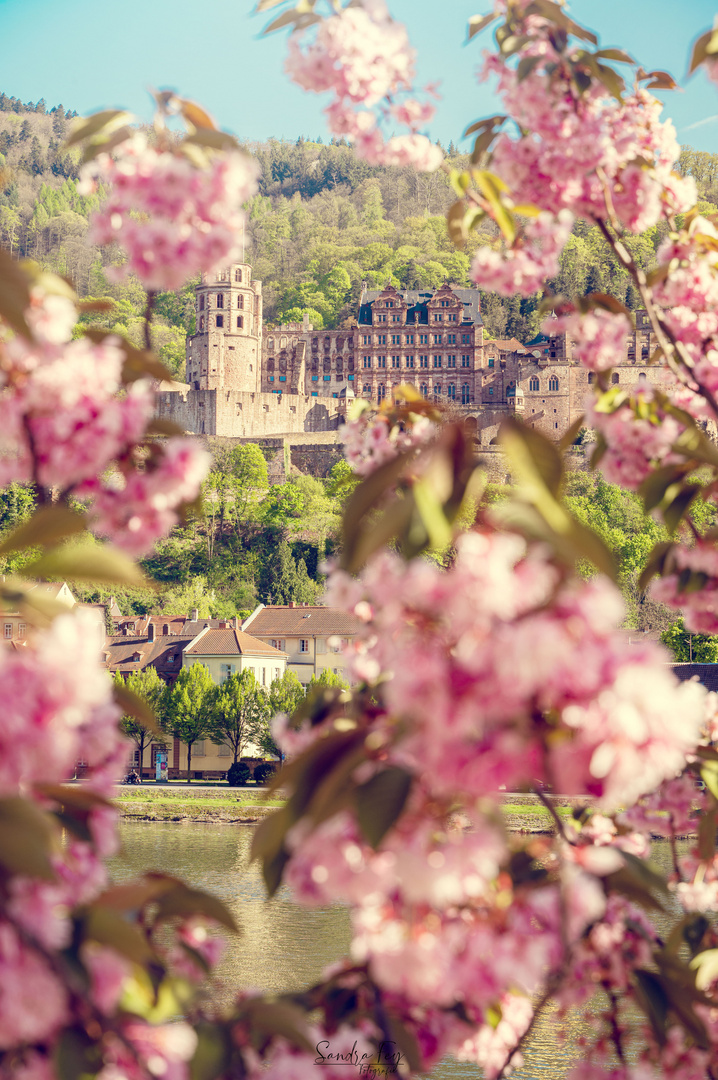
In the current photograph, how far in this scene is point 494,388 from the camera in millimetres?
106188

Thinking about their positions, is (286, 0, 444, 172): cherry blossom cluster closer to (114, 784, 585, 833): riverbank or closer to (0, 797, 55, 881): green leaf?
(0, 797, 55, 881): green leaf

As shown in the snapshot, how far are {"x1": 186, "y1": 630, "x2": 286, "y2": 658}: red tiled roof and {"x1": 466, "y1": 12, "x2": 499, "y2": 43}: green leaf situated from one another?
6180 centimetres

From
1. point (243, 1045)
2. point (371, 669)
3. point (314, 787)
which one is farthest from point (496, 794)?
point (371, 669)

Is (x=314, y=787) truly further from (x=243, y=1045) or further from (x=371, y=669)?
(x=371, y=669)

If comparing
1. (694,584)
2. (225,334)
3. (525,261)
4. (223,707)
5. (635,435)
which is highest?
(225,334)

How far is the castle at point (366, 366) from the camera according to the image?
102188mm

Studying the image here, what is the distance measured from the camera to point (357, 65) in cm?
369

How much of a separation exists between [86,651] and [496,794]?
2.11 ft

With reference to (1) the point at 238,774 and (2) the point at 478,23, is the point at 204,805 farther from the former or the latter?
(2) the point at 478,23

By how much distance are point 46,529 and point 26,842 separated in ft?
2.29

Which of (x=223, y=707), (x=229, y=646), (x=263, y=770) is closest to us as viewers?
(x=263, y=770)

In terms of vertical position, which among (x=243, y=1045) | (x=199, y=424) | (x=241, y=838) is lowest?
(x=241, y=838)

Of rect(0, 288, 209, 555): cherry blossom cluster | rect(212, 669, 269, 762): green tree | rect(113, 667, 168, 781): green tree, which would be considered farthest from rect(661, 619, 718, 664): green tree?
rect(0, 288, 209, 555): cherry blossom cluster

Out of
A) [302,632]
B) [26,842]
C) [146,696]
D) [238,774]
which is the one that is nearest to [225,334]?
[302,632]
